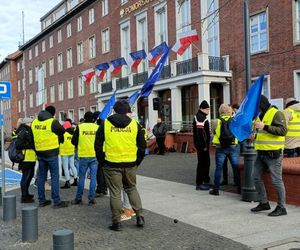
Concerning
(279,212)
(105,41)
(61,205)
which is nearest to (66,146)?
(61,205)

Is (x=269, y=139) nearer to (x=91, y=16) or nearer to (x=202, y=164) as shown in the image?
(x=202, y=164)

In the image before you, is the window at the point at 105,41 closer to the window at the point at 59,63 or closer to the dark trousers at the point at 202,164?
the window at the point at 59,63

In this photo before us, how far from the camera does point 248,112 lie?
7.39 meters

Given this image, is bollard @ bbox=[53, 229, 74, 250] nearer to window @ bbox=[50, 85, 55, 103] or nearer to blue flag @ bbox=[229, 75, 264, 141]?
blue flag @ bbox=[229, 75, 264, 141]

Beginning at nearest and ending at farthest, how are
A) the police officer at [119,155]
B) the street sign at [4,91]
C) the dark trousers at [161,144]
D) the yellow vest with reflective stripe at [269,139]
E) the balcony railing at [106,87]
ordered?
the police officer at [119,155], the yellow vest with reflective stripe at [269,139], the street sign at [4,91], the dark trousers at [161,144], the balcony railing at [106,87]

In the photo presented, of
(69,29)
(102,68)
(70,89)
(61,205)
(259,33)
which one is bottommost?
(61,205)

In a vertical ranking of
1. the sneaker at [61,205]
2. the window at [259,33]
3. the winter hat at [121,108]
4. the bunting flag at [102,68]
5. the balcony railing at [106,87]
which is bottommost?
the sneaker at [61,205]

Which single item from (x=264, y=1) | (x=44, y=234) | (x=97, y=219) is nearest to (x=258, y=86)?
(x=97, y=219)

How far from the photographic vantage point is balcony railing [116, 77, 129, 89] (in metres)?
33.4

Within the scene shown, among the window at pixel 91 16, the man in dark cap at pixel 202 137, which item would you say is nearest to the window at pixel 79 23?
the window at pixel 91 16

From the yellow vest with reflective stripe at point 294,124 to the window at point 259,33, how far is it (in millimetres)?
13064

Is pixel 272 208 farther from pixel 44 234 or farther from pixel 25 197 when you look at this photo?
pixel 25 197

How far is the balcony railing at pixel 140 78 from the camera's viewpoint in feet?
100

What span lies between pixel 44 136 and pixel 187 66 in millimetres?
17970
